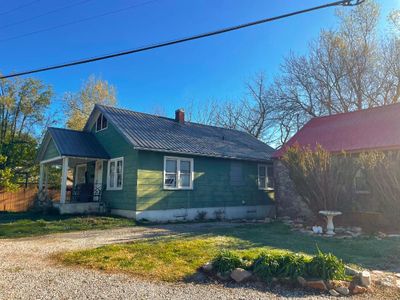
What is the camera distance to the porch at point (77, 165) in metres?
15.0

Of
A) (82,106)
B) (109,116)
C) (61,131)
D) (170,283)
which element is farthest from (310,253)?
(82,106)

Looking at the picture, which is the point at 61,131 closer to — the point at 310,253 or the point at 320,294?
the point at 310,253

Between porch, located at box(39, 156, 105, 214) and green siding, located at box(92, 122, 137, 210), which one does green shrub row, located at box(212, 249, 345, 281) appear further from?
porch, located at box(39, 156, 105, 214)

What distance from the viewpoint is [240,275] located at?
211 inches

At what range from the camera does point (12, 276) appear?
557 cm

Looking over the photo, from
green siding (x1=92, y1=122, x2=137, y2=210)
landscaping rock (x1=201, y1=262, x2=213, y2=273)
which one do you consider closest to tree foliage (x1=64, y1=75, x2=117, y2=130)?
green siding (x1=92, y1=122, x2=137, y2=210)

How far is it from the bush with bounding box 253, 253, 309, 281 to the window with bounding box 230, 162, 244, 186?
11948 millimetres

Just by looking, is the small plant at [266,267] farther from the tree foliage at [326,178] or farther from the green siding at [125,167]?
the green siding at [125,167]

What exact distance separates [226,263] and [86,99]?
33.9 meters

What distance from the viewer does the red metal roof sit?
45.3ft

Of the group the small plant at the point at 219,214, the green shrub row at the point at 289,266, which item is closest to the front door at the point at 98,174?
the small plant at the point at 219,214

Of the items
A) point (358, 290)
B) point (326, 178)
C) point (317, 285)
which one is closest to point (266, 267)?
point (317, 285)

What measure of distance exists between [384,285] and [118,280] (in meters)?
4.18

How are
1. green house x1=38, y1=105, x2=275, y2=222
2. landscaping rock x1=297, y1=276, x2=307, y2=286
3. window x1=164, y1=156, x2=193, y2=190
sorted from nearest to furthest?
1. landscaping rock x1=297, y1=276, x2=307, y2=286
2. green house x1=38, y1=105, x2=275, y2=222
3. window x1=164, y1=156, x2=193, y2=190
